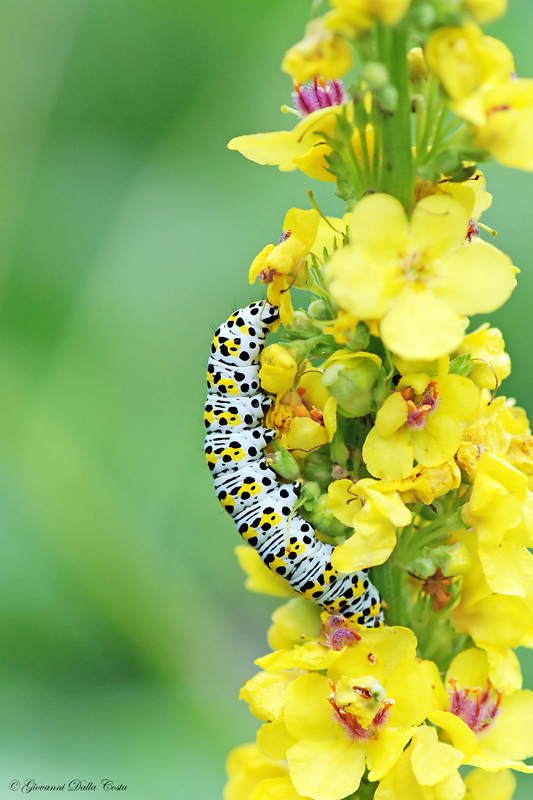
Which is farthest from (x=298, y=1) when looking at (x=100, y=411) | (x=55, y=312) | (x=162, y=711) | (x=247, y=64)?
(x=162, y=711)

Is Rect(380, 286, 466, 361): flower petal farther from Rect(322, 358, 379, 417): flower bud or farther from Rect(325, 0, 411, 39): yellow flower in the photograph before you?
Rect(325, 0, 411, 39): yellow flower

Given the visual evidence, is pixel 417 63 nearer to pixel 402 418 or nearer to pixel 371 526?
pixel 402 418

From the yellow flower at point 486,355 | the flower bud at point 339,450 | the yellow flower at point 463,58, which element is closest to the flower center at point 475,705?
the flower bud at point 339,450

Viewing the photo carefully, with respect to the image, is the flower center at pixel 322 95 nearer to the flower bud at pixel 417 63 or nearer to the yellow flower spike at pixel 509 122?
the flower bud at pixel 417 63

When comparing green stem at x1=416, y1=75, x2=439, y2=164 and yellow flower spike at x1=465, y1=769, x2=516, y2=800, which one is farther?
yellow flower spike at x1=465, y1=769, x2=516, y2=800

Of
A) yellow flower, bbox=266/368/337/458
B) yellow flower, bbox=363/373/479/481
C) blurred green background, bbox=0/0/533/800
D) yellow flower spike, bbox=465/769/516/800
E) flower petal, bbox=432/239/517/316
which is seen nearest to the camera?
flower petal, bbox=432/239/517/316

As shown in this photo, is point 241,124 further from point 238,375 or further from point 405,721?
point 405,721

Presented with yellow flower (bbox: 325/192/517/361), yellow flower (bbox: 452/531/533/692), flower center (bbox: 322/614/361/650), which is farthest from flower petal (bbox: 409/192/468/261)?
flower center (bbox: 322/614/361/650)
